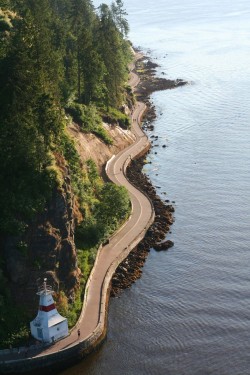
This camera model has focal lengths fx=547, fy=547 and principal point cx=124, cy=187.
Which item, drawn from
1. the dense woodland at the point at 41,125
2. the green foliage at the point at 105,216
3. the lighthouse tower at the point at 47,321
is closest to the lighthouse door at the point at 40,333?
the lighthouse tower at the point at 47,321

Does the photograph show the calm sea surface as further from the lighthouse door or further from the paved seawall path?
the lighthouse door

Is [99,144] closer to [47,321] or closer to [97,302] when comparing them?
[97,302]

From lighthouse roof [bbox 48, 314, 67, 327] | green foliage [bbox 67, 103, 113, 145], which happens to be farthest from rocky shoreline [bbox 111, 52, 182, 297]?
lighthouse roof [bbox 48, 314, 67, 327]

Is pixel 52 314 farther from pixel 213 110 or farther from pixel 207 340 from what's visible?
pixel 213 110

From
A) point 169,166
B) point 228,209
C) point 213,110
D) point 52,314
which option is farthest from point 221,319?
point 213,110

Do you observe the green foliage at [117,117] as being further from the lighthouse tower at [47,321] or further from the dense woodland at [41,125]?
the lighthouse tower at [47,321]
